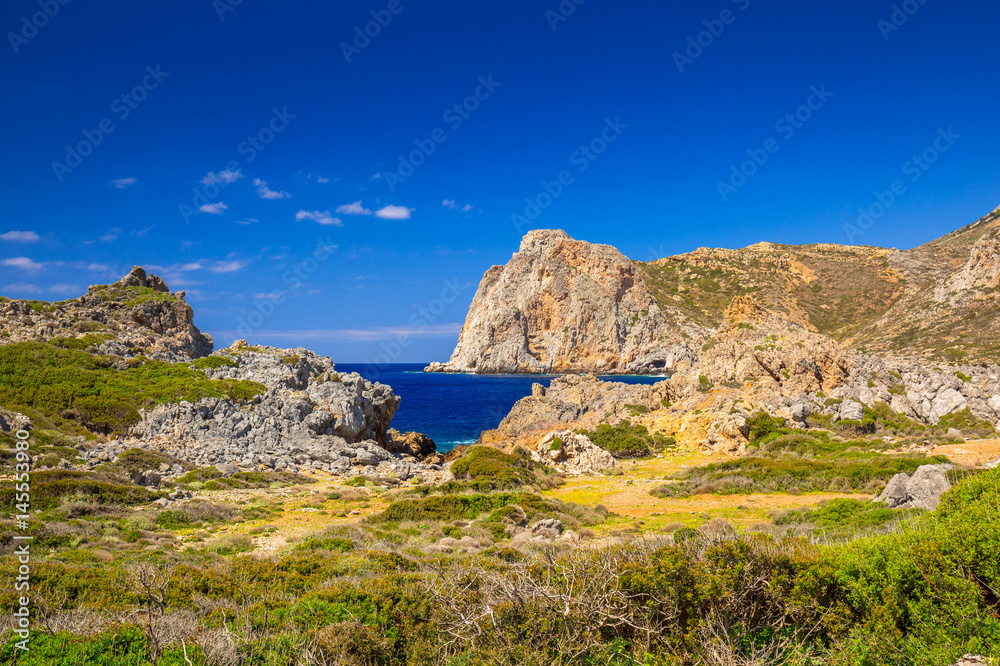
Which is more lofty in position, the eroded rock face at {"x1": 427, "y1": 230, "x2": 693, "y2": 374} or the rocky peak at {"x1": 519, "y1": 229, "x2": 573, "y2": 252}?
the rocky peak at {"x1": 519, "y1": 229, "x2": 573, "y2": 252}

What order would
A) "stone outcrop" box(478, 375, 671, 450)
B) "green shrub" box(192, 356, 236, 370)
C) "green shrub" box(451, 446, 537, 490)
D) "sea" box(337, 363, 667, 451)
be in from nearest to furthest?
"green shrub" box(451, 446, 537, 490) < "green shrub" box(192, 356, 236, 370) < "stone outcrop" box(478, 375, 671, 450) < "sea" box(337, 363, 667, 451)

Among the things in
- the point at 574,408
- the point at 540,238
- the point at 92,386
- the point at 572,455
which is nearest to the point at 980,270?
the point at 574,408

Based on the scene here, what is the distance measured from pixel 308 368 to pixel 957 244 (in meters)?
120

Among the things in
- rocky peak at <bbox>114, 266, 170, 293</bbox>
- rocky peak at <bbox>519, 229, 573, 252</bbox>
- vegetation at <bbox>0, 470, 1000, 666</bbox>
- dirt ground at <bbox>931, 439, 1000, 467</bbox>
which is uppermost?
rocky peak at <bbox>519, 229, 573, 252</bbox>

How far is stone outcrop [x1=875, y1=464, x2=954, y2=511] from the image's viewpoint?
33.4ft

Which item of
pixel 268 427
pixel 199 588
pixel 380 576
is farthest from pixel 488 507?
pixel 268 427

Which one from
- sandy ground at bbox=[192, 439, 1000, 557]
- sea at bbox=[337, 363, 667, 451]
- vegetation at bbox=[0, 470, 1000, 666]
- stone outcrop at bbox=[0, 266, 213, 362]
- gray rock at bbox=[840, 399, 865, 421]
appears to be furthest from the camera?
sea at bbox=[337, 363, 667, 451]

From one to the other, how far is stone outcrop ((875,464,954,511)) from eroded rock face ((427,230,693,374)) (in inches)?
4686

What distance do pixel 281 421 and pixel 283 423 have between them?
0.14 metres

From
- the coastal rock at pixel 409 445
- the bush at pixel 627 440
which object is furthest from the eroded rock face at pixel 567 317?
the bush at pixel 627 440

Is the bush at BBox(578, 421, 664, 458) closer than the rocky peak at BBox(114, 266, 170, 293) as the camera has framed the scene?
Yes

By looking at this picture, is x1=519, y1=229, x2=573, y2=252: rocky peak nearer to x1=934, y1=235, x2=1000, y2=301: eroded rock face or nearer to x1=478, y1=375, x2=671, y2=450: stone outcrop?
x1=934, y1=235, x2=1000, y2=301: eroded rock face

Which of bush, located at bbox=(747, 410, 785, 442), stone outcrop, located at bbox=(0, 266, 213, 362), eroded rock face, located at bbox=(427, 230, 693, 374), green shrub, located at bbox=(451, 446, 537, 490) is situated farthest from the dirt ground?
eroded rock face, located at bbox=(427, 230, 693, 374)

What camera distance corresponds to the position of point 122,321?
29.8 metres
